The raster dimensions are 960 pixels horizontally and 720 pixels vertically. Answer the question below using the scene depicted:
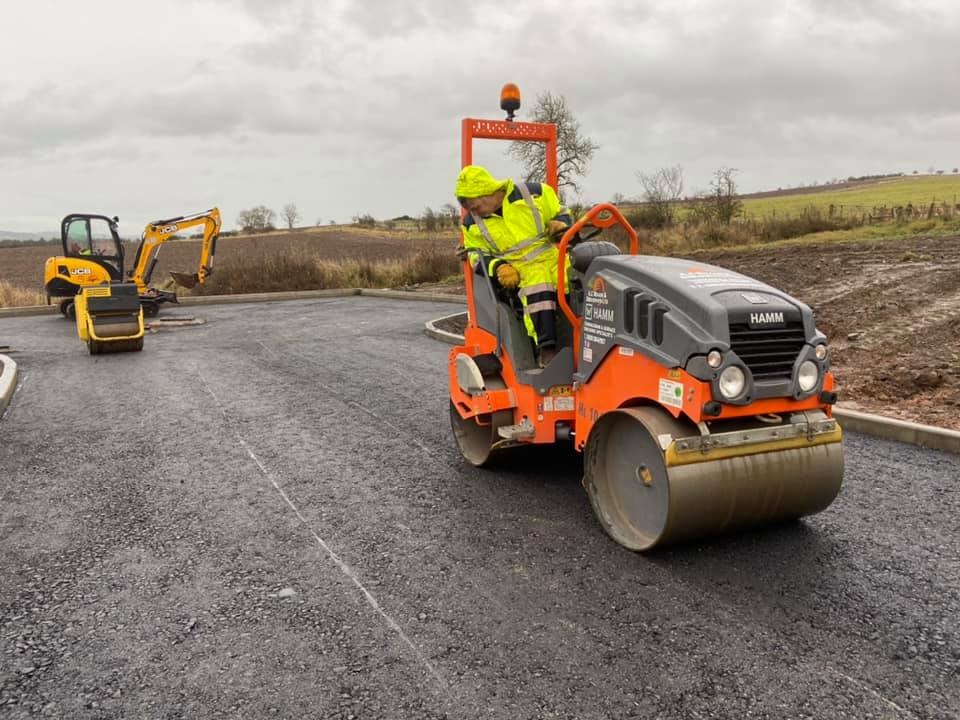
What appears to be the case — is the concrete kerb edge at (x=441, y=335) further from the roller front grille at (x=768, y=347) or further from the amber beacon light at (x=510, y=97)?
→ the roller front grille at (x=768, y=347)

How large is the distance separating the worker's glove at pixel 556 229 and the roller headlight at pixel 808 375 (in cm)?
163

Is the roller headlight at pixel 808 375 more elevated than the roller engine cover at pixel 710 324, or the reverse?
the roller engine cover at pixel 710 324

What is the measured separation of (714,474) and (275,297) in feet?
62.6

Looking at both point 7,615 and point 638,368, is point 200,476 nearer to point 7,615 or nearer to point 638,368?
point 7,615

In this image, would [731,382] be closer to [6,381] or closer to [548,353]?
[548,353]

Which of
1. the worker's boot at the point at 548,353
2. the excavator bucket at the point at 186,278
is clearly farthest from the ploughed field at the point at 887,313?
the excavator bucket at the point at 186,278

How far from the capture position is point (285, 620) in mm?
3285

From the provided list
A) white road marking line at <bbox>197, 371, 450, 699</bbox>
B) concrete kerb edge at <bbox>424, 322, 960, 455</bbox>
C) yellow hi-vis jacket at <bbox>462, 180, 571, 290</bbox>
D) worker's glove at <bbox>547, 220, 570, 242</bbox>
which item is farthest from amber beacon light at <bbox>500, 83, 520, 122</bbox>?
concrete kerb edge at <bbox>424, 322, 960, 455</bbox>

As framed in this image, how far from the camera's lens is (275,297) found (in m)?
21.1

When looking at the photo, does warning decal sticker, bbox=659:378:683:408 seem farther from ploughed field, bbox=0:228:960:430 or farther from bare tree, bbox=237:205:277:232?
bare tree, bbox=237:205:277:232

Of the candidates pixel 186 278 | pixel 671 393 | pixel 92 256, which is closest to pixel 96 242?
pixel 92 256

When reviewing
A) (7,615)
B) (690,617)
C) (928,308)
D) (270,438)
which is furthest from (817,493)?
(928,308)

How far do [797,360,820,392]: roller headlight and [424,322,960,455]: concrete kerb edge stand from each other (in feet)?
8.85

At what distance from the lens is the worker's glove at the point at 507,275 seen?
4.54m
